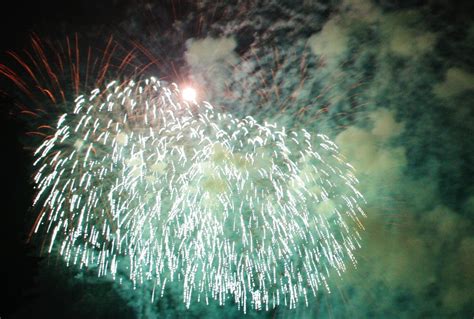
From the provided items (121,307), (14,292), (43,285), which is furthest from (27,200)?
(121,307)

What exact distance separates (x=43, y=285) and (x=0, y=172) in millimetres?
11536

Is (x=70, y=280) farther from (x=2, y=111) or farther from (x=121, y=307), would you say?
(x=2, y=111)

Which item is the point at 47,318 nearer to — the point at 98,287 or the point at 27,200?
the point at 98,287

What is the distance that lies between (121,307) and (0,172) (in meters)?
17.4

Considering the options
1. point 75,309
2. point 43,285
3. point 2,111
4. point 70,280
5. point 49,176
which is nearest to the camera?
point 2,111

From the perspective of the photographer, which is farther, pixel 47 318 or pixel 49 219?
pixel 47 318

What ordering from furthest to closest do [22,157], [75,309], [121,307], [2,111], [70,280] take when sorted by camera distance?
1. [121,307]
2. [75,309]
3. [70,280]
4. [22,157]
5. [2,111]

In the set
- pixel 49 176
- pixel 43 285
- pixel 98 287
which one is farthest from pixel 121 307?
pixel 49 176

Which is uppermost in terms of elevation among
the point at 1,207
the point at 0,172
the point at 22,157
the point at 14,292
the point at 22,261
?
the point at 22,157

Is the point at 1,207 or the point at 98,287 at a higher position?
the point at 98,287

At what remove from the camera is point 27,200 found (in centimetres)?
755

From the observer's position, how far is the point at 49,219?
8.73 metres

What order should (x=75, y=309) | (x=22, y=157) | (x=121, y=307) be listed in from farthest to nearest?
1. (x=121, y=307)
2. (x=75, y=309)
3. (x=22, y=157)

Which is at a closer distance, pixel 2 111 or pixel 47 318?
pixel 2 111
